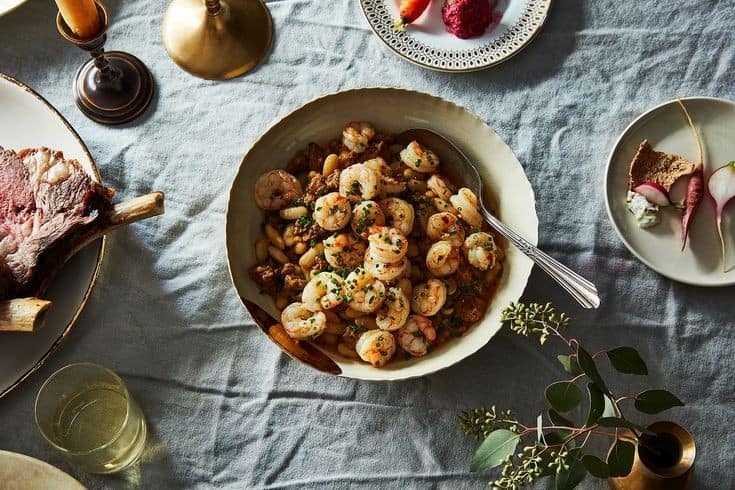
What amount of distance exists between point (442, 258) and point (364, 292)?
0.41ft

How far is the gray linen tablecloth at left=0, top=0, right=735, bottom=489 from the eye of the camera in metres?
1.31

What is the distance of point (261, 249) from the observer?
1.31m

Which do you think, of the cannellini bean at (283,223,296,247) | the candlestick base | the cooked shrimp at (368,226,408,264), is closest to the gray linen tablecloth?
the candlestick base

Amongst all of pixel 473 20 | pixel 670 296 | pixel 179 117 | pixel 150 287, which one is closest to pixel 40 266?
pixel 150 287

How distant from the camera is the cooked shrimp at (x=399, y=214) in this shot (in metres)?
1.25

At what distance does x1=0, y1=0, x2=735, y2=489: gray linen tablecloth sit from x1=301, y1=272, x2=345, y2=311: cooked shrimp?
0.14m

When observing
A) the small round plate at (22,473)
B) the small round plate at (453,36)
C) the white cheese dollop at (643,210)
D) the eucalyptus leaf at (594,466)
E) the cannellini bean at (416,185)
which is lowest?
the small round plate at (22,473)

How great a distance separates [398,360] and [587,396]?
0.31 metres

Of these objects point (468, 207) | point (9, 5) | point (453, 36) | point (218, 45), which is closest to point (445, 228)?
point (468, 207)

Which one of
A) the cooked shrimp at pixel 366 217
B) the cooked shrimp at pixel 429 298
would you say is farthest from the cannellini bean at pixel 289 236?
the cooked shrimp at pixel 429 298

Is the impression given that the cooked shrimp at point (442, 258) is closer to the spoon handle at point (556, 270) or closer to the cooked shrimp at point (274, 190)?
the spoon handle at point (556, 270)

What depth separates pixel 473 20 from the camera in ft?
4.58

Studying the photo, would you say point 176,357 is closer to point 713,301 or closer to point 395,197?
point 395,197

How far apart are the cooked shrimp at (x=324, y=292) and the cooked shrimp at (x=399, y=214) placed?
117mm
